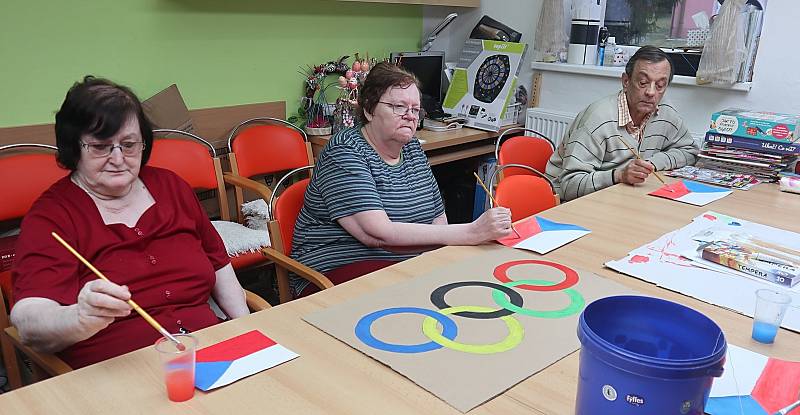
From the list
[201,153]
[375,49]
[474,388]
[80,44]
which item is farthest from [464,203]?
[474,388]

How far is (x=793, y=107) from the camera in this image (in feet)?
9.93

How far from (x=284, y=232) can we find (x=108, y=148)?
662 mm

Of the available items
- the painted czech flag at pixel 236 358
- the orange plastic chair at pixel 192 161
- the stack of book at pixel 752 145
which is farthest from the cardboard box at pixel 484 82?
the painted czech flag at pixel 236 358

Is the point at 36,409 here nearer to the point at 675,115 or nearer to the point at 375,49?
the point at 675,115

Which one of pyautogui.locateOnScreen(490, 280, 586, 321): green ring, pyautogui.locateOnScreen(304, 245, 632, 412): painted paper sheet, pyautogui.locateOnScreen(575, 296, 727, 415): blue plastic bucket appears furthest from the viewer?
pyautogui.locateOnScreen(490, 280, 586, 321): green ring

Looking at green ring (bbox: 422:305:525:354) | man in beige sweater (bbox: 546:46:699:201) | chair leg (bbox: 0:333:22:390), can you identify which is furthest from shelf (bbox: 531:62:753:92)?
chair leg (bbox: 0:333:22:390)

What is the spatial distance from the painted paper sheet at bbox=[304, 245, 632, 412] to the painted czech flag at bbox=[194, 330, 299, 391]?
114mm

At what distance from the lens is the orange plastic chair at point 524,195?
6.80 ft

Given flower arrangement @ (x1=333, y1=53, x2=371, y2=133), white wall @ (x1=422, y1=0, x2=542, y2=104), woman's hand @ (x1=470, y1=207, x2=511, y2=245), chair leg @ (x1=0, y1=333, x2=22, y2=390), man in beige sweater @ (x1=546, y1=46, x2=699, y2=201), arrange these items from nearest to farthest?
woman's hand @ (x1=470, y1=207, x2=511, y2=245), chair leg @ (x1=0, y1=333, x2=22, y2=390), man in beige sweater @ (x1=546, y1=46, x2=699, y2=201), flower arrangement @ (x1=333, y1=53, x2=371, y2=133), white wall @ (x1=422, y1=0, x2=542, y2=104)

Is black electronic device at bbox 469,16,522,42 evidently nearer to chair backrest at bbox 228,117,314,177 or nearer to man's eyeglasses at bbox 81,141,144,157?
chair backrest at bbox 228,117,314,177

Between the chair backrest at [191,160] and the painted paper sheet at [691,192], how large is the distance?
6.06ft

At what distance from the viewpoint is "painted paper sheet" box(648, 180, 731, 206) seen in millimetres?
2141

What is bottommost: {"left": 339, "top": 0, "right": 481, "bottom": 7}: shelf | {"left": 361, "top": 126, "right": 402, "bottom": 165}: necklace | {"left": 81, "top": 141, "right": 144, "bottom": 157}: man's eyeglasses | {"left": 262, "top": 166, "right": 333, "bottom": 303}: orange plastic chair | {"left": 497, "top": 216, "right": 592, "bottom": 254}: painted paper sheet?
{"left": 262, "top": 166, "right": 333, "bottom": 303}: orange plastic chair

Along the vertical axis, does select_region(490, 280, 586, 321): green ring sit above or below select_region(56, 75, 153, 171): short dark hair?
below
